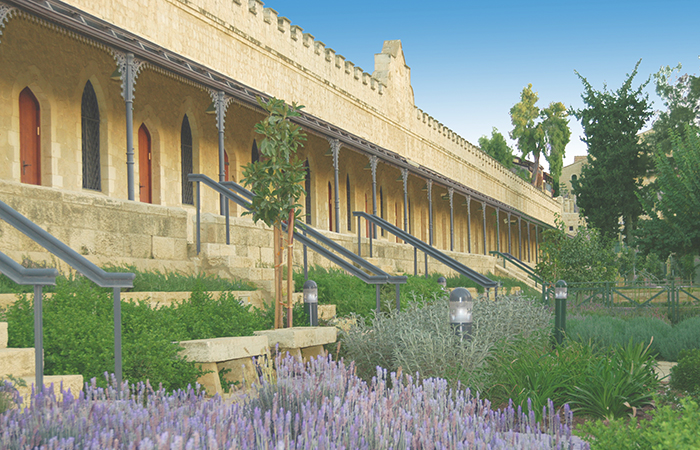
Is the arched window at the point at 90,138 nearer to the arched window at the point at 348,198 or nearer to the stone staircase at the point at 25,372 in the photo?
the stone staircase at the point at 25,372

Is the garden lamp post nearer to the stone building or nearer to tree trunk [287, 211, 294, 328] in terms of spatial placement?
tree trunk [287, 211, 294, 328]

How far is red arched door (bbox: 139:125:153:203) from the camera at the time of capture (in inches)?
616

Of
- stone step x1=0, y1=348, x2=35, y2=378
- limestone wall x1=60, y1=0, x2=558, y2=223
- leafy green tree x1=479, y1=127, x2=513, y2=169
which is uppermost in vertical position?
leafy green tree x1=479, y1=127, x2=513, y2=169

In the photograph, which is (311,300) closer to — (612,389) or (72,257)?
(72,257)

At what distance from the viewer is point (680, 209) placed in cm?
2270

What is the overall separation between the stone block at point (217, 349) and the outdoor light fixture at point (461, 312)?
72.8 inches

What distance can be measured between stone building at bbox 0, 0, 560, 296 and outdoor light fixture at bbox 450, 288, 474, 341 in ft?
12.4

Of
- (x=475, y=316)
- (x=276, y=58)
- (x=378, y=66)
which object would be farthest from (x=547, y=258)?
(x=475, y=316)

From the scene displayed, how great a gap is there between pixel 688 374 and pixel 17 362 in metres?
5.86

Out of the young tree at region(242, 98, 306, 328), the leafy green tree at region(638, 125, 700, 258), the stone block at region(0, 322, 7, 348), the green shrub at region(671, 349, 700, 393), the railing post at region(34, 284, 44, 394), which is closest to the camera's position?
the railing post at region(34, 284, 44, 394)

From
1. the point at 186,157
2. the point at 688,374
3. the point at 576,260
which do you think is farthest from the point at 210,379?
the point at 576,260

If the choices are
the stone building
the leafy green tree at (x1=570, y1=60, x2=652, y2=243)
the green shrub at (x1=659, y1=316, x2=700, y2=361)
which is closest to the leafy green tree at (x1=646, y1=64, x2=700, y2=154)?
the leafy green tree at (x1=570, y1=60, x2=652, y2=243)

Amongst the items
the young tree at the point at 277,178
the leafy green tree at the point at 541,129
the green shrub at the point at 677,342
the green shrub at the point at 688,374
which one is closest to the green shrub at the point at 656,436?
the green shrub at the point at 688,374

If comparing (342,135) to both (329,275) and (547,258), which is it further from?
(547,258)
